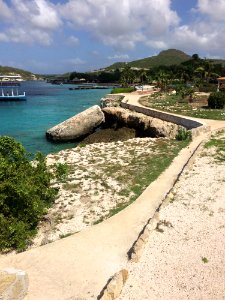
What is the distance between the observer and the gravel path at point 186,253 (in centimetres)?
1033

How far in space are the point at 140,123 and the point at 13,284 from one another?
30.6m

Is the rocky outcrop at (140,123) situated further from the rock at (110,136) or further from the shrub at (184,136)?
the shrub at (184,136)

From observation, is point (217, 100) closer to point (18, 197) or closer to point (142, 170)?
point (142, 170)

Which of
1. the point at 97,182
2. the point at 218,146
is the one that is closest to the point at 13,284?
the point at 97,182

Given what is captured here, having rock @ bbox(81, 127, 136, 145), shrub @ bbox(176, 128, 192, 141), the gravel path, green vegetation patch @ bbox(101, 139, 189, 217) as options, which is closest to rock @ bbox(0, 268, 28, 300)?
the gravel path

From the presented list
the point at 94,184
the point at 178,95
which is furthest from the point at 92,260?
the point at 178,95

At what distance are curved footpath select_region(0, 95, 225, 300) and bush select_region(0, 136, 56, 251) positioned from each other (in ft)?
2.71

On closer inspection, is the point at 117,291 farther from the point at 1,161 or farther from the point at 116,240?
the point at 1,161

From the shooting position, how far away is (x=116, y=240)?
13.1m

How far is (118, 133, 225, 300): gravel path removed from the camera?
10328 millimetres

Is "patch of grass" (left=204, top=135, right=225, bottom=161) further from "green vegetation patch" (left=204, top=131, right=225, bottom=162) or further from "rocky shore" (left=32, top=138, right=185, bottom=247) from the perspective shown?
"rocky shore" (left=32, top=138, right=185, bottom=247)

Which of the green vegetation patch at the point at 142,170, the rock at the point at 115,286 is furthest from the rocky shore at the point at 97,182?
the rock at the point at 115,286

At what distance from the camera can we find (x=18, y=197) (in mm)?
13609

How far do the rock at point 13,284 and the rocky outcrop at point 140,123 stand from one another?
23372 millimetres
